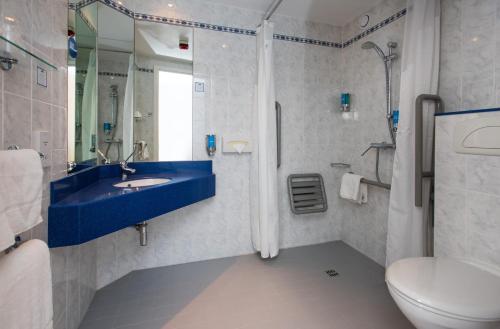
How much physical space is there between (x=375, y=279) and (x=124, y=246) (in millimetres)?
2039

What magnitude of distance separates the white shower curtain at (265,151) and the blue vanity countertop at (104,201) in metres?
0.47

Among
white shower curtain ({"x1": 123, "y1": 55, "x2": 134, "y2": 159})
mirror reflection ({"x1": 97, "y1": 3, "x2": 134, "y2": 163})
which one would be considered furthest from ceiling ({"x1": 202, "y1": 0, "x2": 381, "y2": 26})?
white shower curtain ({"x1": 123, "y1": 55, "x2": 134, "y2": 159})

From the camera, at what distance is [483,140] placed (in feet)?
3.81

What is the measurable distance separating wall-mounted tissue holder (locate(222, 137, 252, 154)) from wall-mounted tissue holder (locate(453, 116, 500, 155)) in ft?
4.92

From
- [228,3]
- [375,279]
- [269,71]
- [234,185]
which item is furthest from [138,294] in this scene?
[228,3]

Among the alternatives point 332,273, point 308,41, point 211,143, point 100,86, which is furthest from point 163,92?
point 332,273

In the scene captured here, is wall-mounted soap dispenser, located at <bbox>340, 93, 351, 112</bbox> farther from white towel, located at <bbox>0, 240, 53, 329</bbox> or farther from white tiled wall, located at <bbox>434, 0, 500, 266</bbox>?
white towel, located at <bbox>0, 240, 53, 329</bbox>

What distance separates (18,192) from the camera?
67 centimetres

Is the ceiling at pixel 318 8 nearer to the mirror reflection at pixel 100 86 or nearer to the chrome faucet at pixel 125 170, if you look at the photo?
the mirror reflection at pixel 100 86

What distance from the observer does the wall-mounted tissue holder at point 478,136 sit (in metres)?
1.12

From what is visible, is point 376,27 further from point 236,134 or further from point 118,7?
point 118,7

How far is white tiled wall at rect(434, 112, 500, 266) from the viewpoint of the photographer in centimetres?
114

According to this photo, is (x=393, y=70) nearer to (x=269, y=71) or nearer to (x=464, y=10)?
(x=464, y=10)

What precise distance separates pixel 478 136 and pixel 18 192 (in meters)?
1.83
